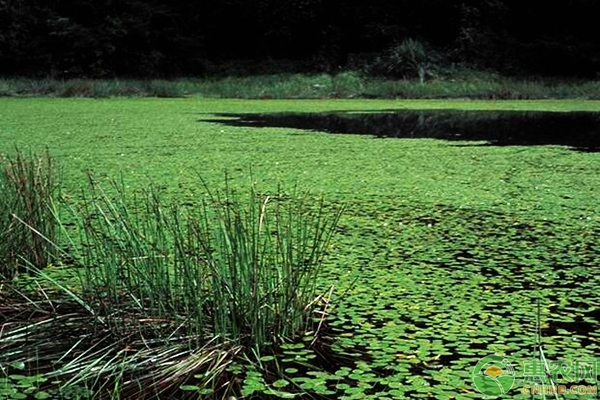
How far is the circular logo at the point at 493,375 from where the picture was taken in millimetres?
1500

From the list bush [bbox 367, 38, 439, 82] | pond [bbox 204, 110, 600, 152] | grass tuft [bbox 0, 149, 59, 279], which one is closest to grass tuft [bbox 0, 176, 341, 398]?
grass tuft [bbox 0, 149, 59, 279]

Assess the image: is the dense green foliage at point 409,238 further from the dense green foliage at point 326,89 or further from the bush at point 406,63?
the bush at point 406,63

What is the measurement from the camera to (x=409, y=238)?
273 centimetres

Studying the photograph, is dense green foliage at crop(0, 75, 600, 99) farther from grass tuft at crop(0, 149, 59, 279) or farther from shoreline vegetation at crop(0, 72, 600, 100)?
grass tuft at crop(0, 149, 59, 279)

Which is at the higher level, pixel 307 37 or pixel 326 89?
pixel 307 37

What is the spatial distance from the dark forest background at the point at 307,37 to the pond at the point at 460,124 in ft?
14.8

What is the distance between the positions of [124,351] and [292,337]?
1.19 ft

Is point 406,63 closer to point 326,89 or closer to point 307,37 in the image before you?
point 326,89

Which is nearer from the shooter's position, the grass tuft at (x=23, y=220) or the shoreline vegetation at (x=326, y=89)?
the grass tuft at (x=23, y=220)

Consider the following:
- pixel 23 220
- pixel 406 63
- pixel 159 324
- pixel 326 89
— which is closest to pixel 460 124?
pixel 326 89

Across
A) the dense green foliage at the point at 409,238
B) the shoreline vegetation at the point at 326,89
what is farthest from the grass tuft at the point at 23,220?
the shoreline vegetation at the point at 326,89

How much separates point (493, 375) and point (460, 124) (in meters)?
5.89

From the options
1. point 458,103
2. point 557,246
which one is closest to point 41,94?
point 458,103

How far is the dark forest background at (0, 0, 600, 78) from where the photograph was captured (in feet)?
42.9
